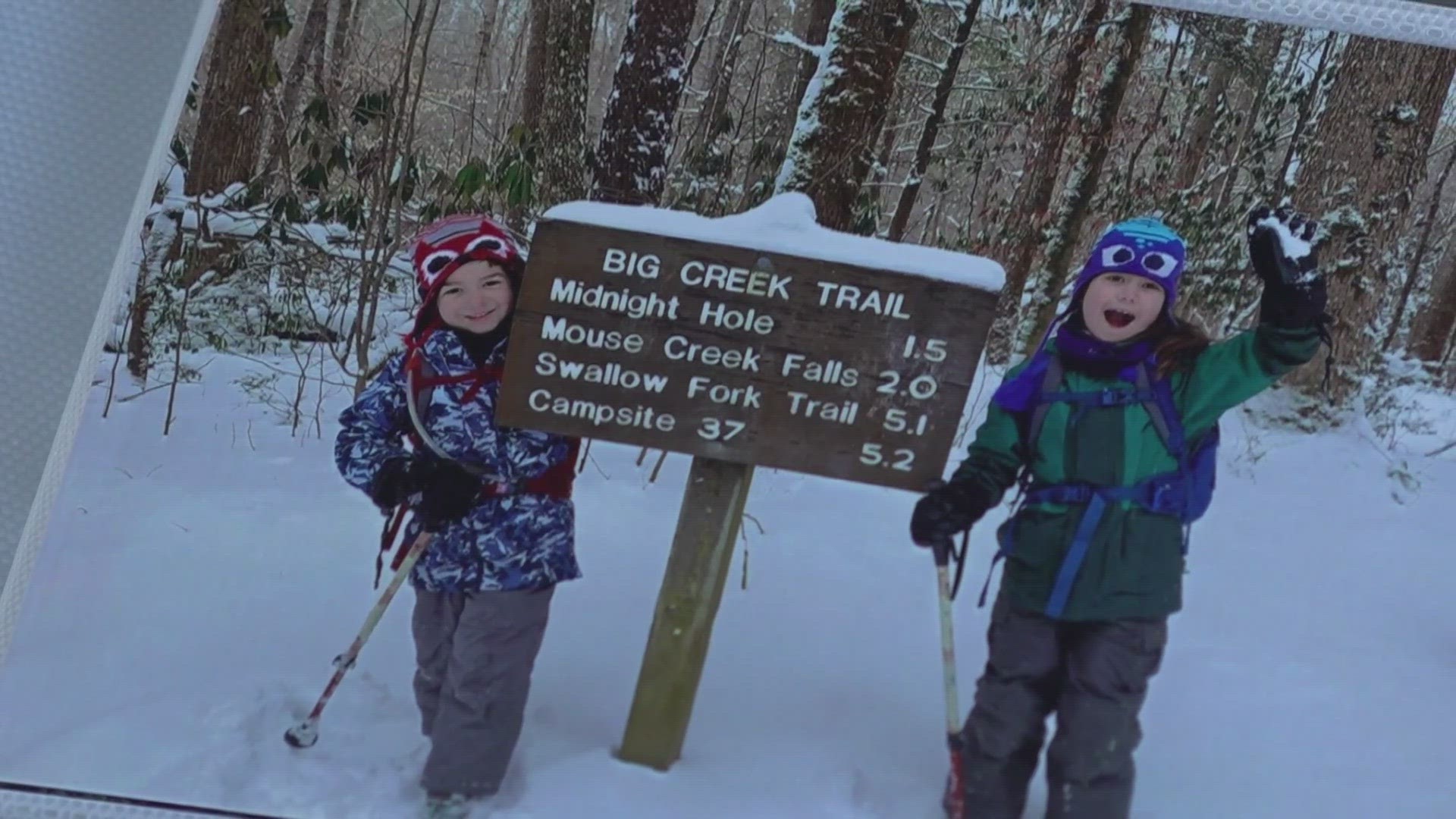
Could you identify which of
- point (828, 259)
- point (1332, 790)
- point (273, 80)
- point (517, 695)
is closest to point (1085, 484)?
point (828, 259)

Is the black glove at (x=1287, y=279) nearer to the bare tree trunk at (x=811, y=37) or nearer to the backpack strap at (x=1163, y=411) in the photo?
the backpack strap at (x=1163, y=411)

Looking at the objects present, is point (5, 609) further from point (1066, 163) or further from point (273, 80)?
point (1066, 163)

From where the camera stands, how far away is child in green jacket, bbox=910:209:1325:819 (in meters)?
1.30

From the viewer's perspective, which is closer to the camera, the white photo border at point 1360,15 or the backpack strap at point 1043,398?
→ the backpack strap at point 1043,398

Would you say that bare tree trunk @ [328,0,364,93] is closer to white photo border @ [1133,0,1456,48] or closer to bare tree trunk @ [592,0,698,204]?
bare tree trunk @ [592,0,698,204]

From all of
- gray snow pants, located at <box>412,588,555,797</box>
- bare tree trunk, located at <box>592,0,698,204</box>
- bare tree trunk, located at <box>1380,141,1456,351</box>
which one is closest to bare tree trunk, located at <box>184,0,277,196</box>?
bare tree trunk, located at <box>592,0,698,204</box>

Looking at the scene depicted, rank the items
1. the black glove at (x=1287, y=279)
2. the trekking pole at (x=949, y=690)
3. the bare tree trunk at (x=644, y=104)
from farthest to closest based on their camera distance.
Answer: the bare tree trunk at (x=644, y=104)
the trekking pole at (x=949, y=690)
the black glove at (x=1287, y=279)

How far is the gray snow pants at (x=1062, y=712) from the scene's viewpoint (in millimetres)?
1343

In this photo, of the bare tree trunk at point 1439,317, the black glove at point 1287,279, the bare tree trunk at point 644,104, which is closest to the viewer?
the black glove at point 1287,279

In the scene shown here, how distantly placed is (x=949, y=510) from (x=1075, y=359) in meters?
0.28

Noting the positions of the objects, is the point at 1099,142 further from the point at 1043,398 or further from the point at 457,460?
the point at 457,460

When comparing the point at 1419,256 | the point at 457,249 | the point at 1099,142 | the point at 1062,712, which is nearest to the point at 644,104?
the point at 457,249

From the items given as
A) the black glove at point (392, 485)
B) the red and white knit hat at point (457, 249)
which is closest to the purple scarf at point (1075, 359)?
the red and white knit hat at point (457, 249)

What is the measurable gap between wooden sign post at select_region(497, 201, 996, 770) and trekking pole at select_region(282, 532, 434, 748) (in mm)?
268
